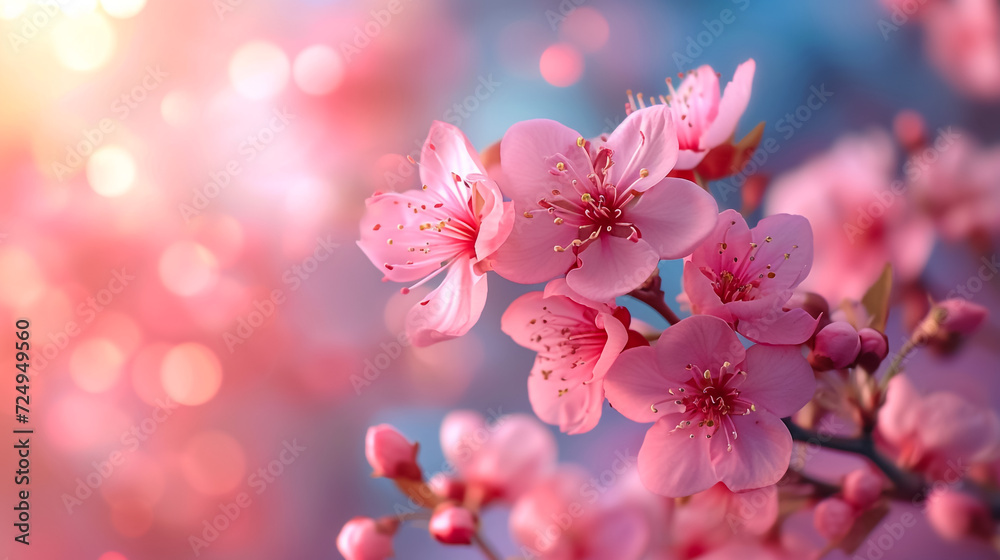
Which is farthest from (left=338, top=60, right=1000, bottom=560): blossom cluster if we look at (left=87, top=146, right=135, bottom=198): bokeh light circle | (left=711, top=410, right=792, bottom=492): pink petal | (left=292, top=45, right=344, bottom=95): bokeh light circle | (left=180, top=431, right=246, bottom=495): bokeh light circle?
(left=87, top=146, right=135, bottom=198): bokeh light circle

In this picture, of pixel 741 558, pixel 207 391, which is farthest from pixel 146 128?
pixel 741 558

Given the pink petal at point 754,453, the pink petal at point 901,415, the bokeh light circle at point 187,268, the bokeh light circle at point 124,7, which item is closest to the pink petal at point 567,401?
the pink petal at point 754,453

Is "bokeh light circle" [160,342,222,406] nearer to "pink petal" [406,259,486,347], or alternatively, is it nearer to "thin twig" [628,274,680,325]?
"pink petal" [406,259,486,347]

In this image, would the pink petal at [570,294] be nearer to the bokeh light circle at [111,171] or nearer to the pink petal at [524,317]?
the pink petal at [524,317]

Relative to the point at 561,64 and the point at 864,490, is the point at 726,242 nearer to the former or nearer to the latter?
the point at 864,490

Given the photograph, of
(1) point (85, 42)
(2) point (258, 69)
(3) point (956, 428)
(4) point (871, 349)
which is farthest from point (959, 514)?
(1) point (85, 42)

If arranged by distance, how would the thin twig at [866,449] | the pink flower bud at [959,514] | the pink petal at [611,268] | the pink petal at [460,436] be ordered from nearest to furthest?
the pink petal at [611,268]
the thin twig at [866,449]
the pink flower bud at [959,514]
the pink petal at [460,436]
